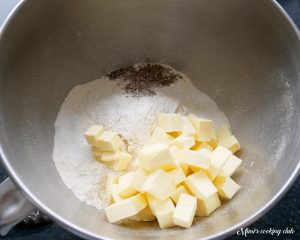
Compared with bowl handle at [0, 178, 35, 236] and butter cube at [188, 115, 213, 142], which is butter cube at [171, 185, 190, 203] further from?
bowl handle at [0, 178, 35, 236]

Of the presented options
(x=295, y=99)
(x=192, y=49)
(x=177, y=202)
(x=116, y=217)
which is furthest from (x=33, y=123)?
(x=295, y=99)

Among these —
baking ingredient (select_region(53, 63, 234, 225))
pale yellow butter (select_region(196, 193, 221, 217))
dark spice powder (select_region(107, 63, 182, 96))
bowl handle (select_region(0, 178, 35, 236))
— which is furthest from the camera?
dark spice powder (select_region(107, 63, 182, 96))

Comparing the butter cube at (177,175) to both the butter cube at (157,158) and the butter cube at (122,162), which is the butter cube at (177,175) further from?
the butter cube at (122,162)

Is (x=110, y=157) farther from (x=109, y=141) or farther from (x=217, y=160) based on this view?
(x=217, y=160)

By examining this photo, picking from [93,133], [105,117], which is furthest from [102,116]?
[93,133]

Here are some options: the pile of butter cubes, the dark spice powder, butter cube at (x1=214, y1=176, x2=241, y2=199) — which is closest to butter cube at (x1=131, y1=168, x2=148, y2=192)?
the pile of butter cubes

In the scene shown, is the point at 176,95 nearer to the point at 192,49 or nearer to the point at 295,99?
the point at 192,49
